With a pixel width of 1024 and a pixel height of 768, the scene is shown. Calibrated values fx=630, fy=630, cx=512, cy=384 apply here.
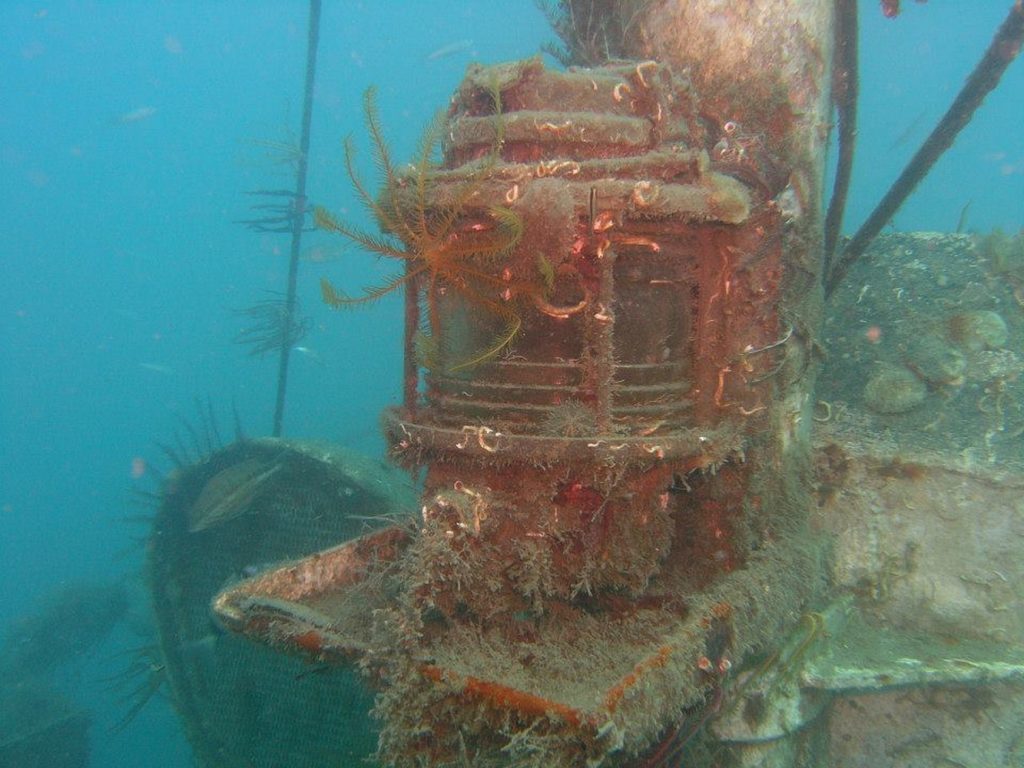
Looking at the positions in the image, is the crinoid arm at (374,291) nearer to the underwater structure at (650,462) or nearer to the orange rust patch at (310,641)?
the underwater structure at (650,462)

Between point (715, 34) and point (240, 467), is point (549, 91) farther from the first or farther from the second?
point (240, 467)

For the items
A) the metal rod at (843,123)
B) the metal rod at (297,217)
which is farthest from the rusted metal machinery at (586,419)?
the metal rod at (297,217)

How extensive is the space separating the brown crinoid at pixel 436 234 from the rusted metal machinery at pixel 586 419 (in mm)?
17

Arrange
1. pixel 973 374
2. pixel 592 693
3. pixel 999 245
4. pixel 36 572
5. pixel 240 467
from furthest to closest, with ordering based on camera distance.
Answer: pixel 36 572 → pixel 240 467 → pixel 999 245 → pixel 973 374 → pixel 592 693

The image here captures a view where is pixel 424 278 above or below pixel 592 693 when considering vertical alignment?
above

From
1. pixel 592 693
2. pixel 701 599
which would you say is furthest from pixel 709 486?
pixel 592 693

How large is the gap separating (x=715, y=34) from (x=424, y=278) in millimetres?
2462

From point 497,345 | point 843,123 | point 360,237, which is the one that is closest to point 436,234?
point 360,237

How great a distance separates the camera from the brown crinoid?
296 cm

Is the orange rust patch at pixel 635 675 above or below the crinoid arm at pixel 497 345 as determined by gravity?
below

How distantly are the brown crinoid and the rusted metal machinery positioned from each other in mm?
17

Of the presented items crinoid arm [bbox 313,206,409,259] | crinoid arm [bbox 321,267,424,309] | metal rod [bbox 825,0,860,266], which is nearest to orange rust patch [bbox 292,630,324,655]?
crinoid arm [bbox 321,267,424,309]

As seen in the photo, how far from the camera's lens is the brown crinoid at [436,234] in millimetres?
2961

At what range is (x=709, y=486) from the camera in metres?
3.50
